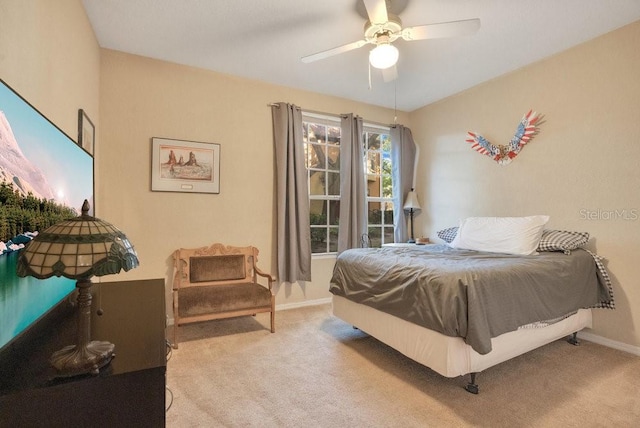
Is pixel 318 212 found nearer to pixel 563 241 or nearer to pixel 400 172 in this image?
pixel 400 172

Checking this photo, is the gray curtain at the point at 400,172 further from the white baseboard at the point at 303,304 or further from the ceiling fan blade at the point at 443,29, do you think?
the ceiling fan blade at the point at 443,29

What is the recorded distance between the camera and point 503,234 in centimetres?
299

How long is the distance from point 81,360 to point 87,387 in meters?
0.08

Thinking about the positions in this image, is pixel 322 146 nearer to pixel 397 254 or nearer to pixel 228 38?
pixel 228 38

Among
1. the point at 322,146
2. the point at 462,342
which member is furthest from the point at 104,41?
the point at 462,342

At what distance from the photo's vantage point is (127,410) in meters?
0.81

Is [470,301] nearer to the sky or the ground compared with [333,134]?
nearer to the ground

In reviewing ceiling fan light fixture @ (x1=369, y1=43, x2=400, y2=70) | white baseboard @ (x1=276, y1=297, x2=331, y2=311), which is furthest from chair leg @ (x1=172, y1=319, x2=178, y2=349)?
ceiling fan light fixture @ (x1=369, y1=43, x2=400, y2=70)

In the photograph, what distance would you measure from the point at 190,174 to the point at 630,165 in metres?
4.07

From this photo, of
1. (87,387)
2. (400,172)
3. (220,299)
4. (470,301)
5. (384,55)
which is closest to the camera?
(87,387)

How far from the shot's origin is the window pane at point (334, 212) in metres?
4.30

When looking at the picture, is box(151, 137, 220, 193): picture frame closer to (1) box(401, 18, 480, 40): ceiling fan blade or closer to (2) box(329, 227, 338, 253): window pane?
(2) box(329, 227, 338, 253): window pane

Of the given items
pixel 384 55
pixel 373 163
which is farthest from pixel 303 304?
pixel 384 55

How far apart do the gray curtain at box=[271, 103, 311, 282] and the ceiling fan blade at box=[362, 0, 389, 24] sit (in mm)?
1838
